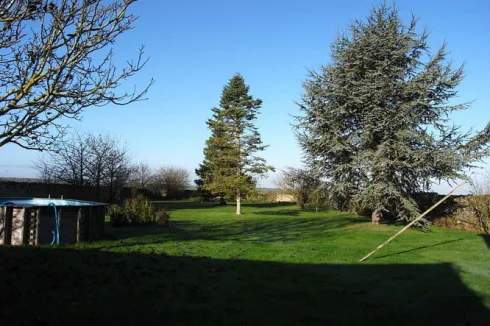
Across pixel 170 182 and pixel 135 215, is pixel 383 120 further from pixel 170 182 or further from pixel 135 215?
pixel 170 182

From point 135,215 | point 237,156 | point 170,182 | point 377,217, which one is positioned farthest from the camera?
point 170,182

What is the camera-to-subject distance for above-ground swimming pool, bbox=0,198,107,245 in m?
10.5

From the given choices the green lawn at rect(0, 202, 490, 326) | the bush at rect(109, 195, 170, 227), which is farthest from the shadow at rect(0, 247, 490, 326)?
the bush at rect(109, 195, 170, 227)

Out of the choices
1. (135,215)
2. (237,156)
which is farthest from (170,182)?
(135,215)

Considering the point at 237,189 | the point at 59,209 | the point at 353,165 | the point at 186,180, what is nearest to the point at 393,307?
the point at 59,209

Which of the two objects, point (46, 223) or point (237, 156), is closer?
point (46, 223)

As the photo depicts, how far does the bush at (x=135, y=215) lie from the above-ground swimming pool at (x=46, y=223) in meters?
5.18

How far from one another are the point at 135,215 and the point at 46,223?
662 centimetres

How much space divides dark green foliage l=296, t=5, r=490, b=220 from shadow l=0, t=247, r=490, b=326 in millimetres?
10116

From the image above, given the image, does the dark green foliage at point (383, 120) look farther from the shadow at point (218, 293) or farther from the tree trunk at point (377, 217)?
the shadow at point (218, 293)

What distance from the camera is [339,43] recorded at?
20.6m

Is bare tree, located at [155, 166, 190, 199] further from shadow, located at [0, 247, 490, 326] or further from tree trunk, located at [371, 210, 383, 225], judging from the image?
shadow, located at [0, 247, 490, 326]

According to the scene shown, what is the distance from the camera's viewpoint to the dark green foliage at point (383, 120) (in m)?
18.4

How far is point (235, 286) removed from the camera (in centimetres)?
684
